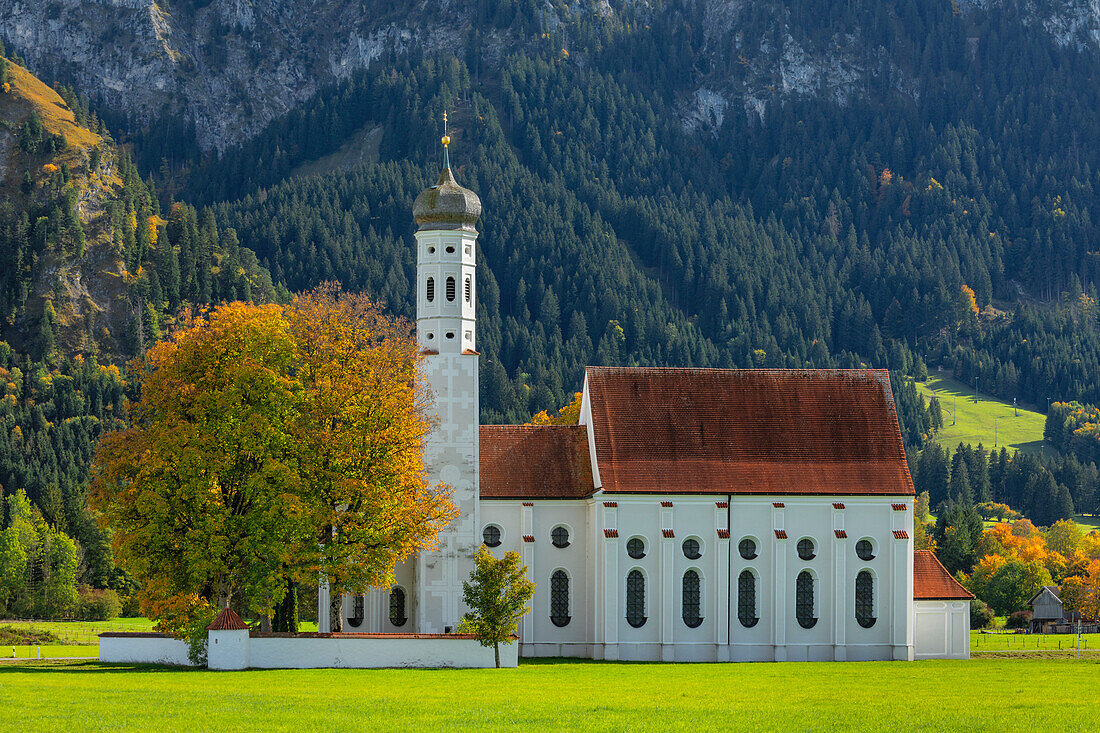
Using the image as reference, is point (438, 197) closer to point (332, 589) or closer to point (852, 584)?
point (332, 589)

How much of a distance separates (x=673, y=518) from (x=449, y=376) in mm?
12405

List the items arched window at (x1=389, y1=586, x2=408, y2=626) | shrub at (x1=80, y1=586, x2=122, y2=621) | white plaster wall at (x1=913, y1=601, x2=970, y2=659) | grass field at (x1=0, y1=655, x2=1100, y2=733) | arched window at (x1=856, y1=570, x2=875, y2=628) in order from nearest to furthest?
grass field at (x1=0, y1=655, x2=1100, y2=733) < arched window at (x1=389, y1=586, x2=408, y2=626) < arched window at (x1=856, y1=570, x2=875, y2=628) < white plaster wall at (x1=913, y1=601, x2=970, y2=659) < shrub at (x1=80, y1=586, x2=122, y2=621)

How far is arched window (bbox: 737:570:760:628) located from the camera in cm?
7462

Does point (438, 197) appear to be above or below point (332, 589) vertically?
above

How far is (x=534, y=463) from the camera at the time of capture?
249 ft

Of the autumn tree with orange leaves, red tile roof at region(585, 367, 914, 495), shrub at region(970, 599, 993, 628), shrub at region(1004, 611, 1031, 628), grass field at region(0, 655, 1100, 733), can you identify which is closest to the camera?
grass field at region(0, 655, 1100, 733)

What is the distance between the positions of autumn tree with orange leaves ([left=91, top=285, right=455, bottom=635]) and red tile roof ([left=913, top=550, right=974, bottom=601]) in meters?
25.3

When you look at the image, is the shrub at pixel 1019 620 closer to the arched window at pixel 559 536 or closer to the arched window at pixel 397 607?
the arched window at pixel 559 536

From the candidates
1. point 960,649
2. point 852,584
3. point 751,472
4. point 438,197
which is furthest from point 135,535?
point 960,649

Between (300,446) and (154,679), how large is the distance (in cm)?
1326

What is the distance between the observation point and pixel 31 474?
174m

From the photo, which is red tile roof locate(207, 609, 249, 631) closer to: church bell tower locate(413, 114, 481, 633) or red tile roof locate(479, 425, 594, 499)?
church bell tower locate(413, 114, 481, 633)

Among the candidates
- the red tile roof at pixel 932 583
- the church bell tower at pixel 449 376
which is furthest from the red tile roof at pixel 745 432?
the church bell tower at pixel 449 376

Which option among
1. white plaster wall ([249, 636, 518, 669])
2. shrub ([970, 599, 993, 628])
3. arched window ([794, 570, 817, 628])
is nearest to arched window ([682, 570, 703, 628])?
arched window ([794, 570, 817, 628])
